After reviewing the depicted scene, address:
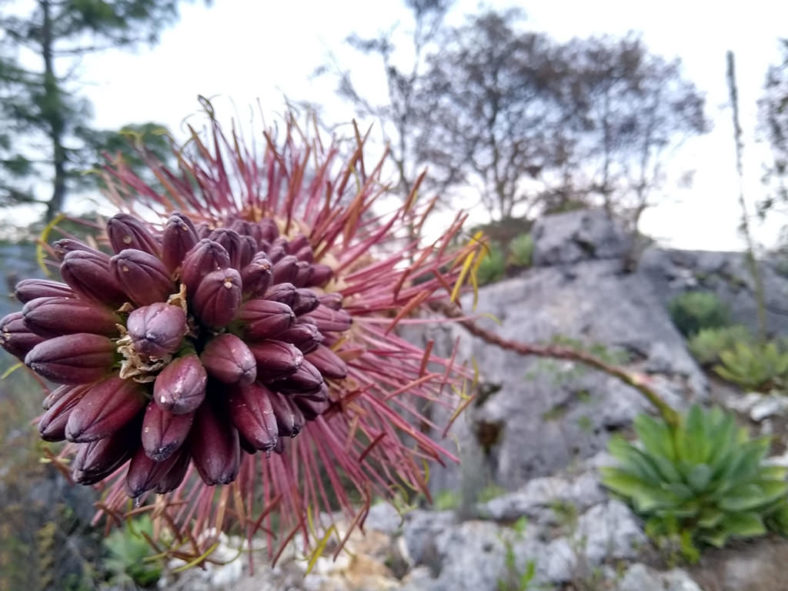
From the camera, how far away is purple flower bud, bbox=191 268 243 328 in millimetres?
479

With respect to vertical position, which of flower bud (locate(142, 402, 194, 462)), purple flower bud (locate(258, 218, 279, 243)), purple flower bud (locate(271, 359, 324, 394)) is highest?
purple flower bud (locate(258, 218, 279, 243))

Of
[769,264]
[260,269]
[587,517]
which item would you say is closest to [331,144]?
[260,269]

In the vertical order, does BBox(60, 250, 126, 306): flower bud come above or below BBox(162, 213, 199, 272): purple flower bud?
below

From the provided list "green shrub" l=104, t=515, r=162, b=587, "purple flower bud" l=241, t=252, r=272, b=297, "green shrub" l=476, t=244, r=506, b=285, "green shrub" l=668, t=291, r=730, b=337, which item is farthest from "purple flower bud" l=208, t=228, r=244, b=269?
"green shrub" l=668, t=291, r=730, b=337

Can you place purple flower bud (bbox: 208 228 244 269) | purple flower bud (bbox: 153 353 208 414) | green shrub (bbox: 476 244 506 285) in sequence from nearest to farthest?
purple flower bud (bbox: 153 353 208 414) → purple flower bud (bbox: 208 228 244 269) → green shrub (bbox: 476 244 506 285)

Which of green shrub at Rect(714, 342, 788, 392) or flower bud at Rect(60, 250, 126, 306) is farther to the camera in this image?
green shrub at Rect(714, 342, 788, 392)

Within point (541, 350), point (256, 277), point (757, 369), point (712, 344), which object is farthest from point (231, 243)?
point (712, 344)

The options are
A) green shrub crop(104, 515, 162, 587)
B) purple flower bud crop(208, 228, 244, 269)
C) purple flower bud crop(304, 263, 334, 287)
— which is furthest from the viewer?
green shrub crop(104, 515, 162, 587)

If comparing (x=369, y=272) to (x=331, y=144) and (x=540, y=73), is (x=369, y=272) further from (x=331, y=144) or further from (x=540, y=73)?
(x=540, y=73)

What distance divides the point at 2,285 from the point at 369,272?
2.30 m

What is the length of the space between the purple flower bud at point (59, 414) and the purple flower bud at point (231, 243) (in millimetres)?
201

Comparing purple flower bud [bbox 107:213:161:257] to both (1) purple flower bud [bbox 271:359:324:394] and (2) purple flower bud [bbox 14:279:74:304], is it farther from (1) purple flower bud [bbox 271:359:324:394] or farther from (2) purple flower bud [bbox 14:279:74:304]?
(1) purple flower bud [bbox 271:359:324:394]

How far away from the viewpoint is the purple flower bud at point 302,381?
0.51 meters

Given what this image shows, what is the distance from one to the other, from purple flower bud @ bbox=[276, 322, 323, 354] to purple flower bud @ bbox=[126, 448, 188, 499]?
17 cm
